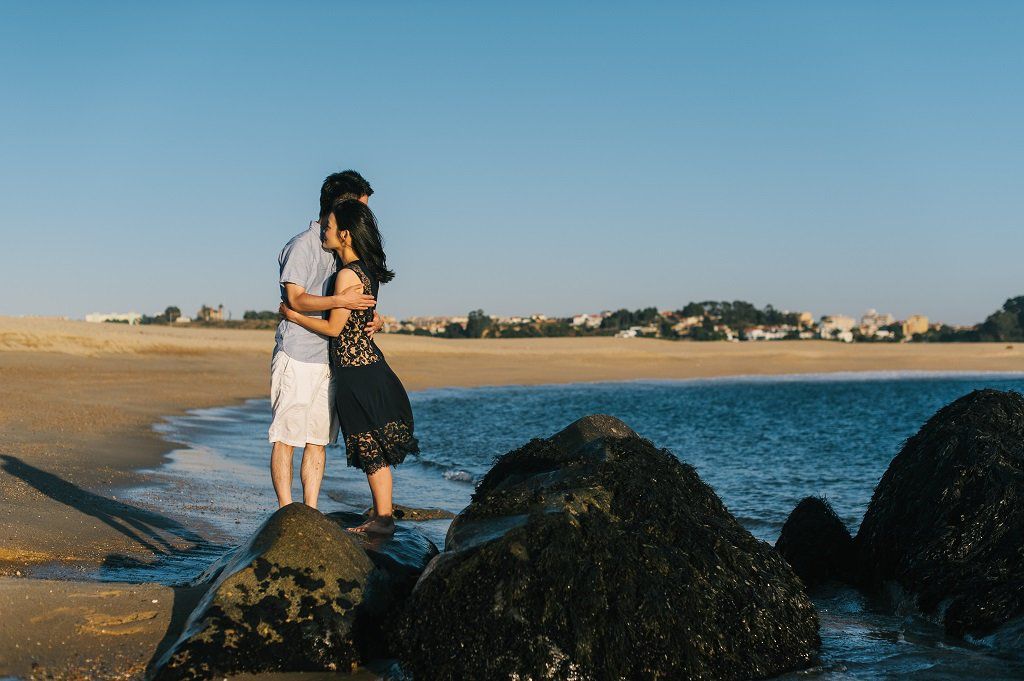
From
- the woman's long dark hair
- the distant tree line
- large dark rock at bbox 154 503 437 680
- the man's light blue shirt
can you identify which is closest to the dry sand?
large dark rock at bbox 154 503 437 680

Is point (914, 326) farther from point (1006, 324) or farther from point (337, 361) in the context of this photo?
point (337, 361)

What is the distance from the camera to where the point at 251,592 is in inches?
163

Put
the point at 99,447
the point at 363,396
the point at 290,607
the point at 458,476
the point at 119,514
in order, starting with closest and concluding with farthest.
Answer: the point at 290,607 < the point at 363,396 < the point at 119,514 < the point at 99,447 < the point at 458,476

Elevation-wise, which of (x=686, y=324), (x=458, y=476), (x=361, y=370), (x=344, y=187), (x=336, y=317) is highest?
(x=686, y=324)

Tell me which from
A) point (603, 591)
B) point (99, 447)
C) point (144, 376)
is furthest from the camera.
Answer: point (144, 376)

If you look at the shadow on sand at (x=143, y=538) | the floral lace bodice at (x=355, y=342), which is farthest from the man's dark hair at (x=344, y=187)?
the shadow on sand at (x=143, y=538)

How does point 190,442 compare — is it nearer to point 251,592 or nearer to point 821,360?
point 251,592

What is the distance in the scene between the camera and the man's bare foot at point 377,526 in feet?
17.9

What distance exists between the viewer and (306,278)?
18.3 feet

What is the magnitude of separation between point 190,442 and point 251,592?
9.77 metres

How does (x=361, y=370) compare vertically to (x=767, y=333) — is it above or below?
below

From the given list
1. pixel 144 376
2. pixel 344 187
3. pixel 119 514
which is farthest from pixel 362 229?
pixel 144 376

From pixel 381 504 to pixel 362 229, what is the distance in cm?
160

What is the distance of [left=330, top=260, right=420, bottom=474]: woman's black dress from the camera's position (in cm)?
554
